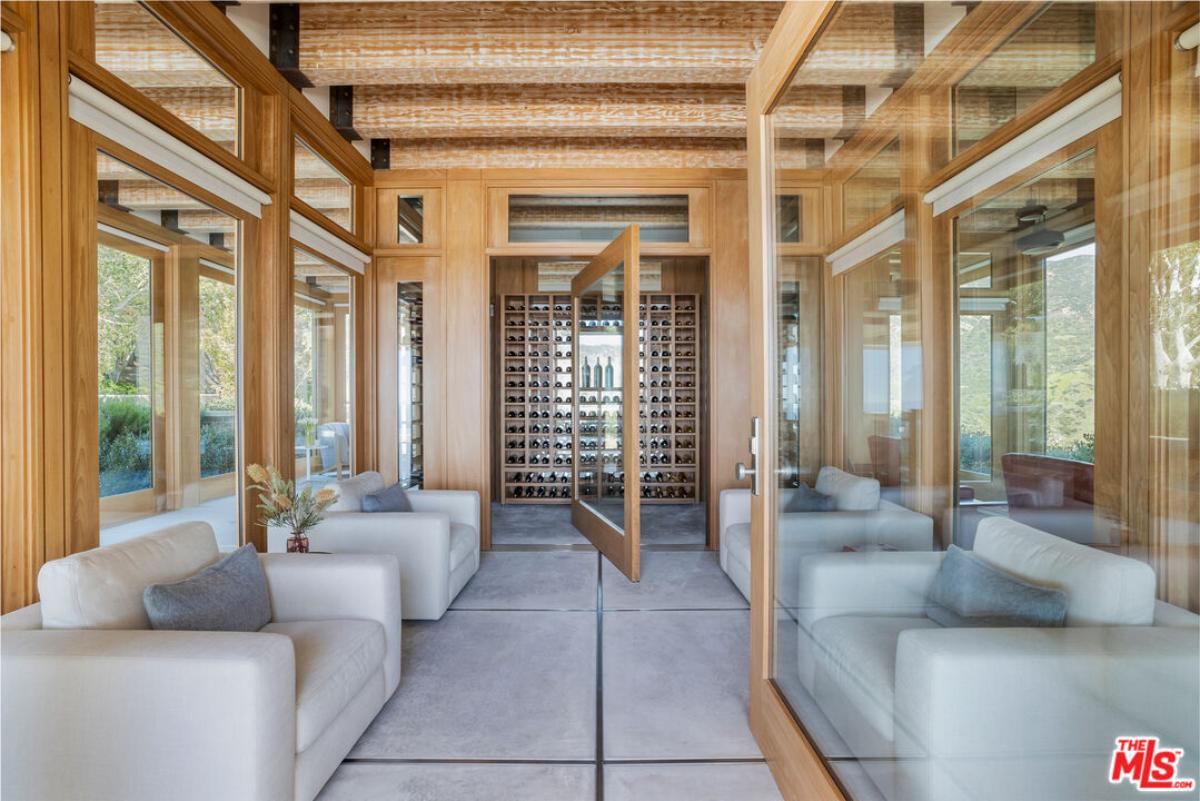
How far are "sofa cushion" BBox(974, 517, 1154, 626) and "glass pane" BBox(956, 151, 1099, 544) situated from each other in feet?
0.10

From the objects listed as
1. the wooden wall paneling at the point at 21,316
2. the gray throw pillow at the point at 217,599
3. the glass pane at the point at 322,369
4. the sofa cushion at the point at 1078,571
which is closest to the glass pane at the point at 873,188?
the sofa cushion at the point at 1078,571

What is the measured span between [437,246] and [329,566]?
2.96 meters

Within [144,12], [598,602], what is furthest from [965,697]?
[144,12]

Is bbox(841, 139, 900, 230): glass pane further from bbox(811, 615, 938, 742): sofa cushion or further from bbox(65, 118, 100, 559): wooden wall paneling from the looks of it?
bbox(65, 118, 100, 559): wooden wall paneling

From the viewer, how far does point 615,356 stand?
4.36 m

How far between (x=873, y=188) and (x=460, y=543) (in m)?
2.80

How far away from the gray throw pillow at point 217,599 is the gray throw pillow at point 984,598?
76.1 inches

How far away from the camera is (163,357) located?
7.73 feet

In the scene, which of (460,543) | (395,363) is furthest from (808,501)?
(395,363)

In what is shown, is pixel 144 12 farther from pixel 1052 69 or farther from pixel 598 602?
pixel 598 602

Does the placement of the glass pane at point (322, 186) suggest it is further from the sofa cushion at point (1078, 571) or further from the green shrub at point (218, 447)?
the sofa cushion at point (1078, 571)

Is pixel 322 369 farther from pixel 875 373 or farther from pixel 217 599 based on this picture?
pixel 875 373

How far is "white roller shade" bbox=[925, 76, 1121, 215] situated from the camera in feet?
2.47

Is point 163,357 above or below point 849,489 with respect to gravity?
above
